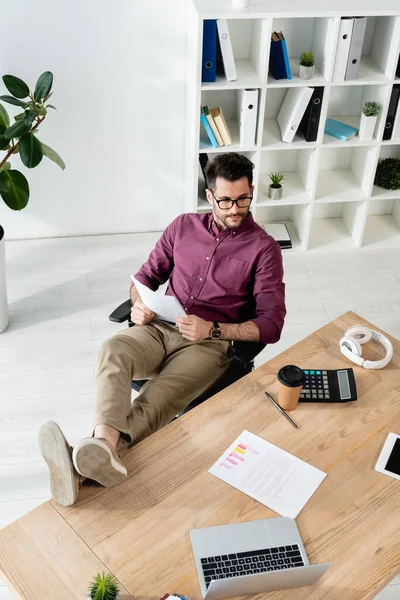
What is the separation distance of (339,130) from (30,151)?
1837mm

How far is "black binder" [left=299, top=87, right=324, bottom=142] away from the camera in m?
3.96

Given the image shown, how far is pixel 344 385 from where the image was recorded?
2543 mm

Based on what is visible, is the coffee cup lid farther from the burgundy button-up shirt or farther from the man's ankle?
the man's ankle

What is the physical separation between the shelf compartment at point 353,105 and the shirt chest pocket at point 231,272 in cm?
152

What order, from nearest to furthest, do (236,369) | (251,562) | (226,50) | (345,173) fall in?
(251,562), (236,369), (226,50), (345,173)

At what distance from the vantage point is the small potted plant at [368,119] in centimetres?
409

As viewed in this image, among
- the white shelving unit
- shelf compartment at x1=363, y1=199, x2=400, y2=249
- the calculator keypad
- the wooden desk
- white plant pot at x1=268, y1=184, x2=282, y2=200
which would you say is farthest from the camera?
shelf compartment at x1=363, y1=199, x2=400, y2=249

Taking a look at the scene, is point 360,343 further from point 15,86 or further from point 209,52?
point 15,86

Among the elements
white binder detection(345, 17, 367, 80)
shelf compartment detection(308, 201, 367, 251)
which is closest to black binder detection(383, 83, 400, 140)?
white binder detection(345, 17, 367, 80)

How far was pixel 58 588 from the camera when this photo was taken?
1.93 metres

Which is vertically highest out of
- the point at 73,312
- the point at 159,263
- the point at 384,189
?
the point at 159,263

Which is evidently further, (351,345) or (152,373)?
(152,373)

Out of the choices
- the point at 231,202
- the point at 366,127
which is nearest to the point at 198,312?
the point at 231,202

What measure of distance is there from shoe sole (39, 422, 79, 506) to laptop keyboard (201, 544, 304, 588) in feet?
1.44
